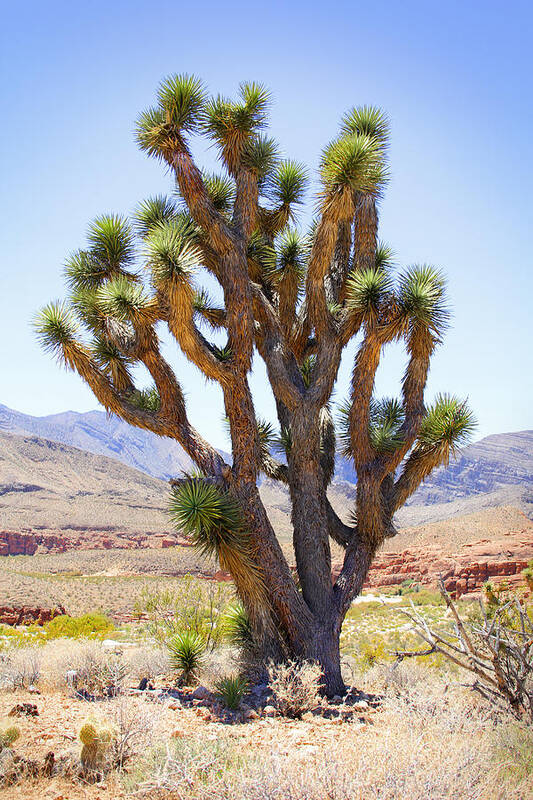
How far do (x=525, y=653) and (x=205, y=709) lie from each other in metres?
3.41

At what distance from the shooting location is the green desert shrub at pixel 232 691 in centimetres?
Result: 590

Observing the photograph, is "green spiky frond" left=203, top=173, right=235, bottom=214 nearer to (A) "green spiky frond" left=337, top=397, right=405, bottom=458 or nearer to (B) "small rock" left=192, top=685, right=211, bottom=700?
(A) "green spiky frond" left=337, top=397, right=405, bottom=458

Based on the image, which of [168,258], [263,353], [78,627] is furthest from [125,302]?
[78,627]

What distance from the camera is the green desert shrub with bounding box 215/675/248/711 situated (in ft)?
19.4

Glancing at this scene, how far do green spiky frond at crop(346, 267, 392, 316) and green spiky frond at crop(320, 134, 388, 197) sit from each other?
1.21 m

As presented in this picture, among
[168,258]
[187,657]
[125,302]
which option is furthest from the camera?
[187,657]

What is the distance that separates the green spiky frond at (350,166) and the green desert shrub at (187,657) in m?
6.54

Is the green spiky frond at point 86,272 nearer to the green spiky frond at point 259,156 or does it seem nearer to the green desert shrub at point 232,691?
the green spiky frond at point 259,156

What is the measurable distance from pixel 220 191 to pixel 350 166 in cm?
255

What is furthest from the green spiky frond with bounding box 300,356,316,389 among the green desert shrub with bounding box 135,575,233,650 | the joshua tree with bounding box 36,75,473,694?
the green desert shrub with bounding box 135,575,233,650

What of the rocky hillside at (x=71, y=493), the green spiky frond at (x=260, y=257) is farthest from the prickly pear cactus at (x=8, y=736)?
the rocky hillside at (x=71, y=493)

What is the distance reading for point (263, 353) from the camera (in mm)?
8281

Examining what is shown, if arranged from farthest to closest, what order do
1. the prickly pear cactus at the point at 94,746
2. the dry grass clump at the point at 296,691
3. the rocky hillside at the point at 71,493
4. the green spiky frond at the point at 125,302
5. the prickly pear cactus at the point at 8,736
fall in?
the rocky hillside at the point at 71,493, the green spiky frond at the point at 125,302, the dry grass clump at the point at 296,691, the prickly pear cactus at the point at 8,736, the prickly pear cactus at the point at 94,746

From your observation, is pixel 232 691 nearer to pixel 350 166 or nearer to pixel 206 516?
pixel 206 516
